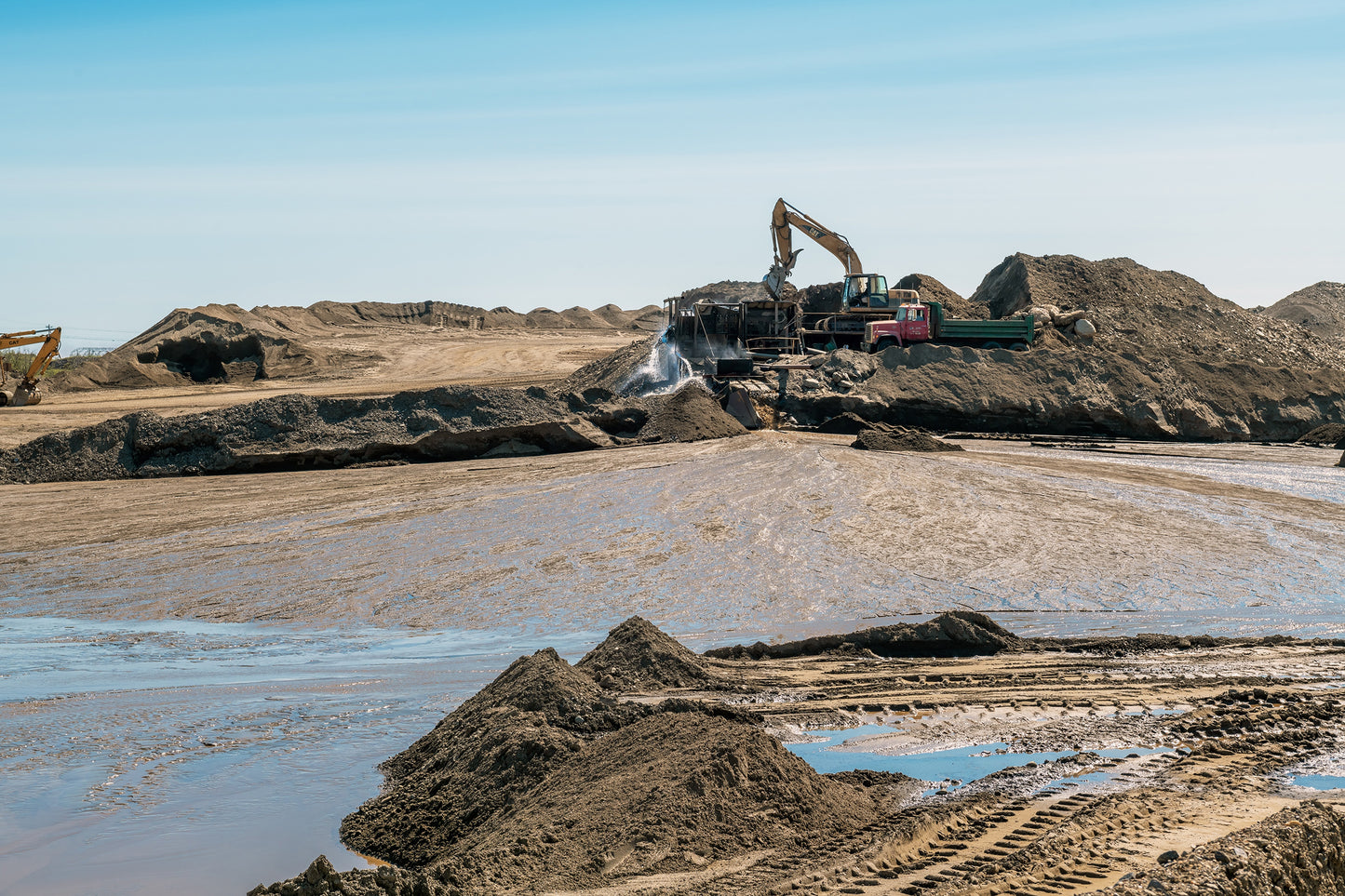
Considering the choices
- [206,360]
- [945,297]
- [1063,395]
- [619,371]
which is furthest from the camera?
[945,297]

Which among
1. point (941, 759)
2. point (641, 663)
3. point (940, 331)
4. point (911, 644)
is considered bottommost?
point (941, 759)

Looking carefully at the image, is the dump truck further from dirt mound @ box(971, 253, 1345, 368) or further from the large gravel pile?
dirt mound @ box(971, 253, 1345, 368)

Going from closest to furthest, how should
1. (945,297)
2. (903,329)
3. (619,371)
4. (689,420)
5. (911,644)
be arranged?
(911,644)
(689,420)
(903,329)
(619,371)
(945,297)

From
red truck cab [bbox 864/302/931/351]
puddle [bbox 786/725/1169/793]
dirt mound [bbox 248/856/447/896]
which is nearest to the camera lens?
dirt mound [bbox 248/856/447/896]

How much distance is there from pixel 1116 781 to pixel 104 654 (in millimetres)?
8593

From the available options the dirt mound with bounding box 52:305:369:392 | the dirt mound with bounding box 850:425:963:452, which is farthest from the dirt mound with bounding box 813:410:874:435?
the dirt mound with bounding box 52:305:369:392

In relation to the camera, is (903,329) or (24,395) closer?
(903,329)

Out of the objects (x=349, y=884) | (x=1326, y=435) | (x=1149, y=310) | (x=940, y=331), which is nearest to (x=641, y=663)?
(x=349, y=884)

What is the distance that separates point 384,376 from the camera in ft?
124

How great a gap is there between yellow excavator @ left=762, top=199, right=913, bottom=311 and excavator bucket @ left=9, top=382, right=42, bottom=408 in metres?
20.9

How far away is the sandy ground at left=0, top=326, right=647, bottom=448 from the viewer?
2744 cm

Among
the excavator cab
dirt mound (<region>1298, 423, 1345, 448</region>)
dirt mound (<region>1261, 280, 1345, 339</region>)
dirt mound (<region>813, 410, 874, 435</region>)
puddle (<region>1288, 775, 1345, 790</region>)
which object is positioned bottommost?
puddle (<region>1288, 775, 1345, 790</region>)

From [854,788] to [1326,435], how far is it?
25.7 m

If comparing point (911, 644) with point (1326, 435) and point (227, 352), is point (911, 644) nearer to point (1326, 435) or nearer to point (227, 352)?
point (1326, 435)
